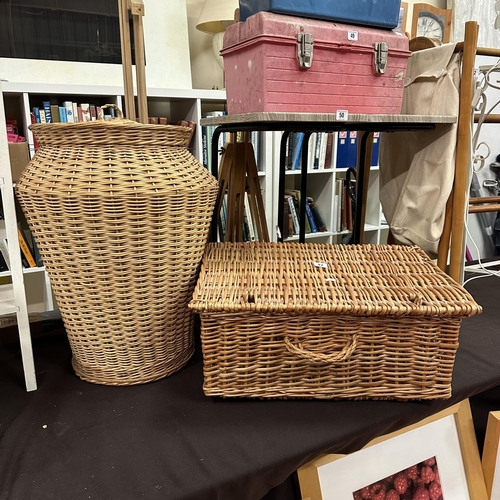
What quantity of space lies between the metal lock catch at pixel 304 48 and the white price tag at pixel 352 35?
0.11 m

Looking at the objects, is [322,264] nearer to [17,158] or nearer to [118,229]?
[118,229]

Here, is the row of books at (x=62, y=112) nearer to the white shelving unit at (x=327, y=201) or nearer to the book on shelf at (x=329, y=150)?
the white shelving unit at (x=327, y=201)

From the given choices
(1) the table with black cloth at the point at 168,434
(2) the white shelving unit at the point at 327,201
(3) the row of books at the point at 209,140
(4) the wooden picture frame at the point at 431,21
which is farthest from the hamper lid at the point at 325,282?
(4) the wooden picture frame at the point at 431,21

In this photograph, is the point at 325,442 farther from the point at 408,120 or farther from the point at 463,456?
the point at 408,120

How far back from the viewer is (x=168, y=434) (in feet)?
2.55

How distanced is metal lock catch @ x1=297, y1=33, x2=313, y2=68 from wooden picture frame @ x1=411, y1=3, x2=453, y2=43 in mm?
1818

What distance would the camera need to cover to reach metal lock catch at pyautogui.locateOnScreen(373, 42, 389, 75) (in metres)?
1.07

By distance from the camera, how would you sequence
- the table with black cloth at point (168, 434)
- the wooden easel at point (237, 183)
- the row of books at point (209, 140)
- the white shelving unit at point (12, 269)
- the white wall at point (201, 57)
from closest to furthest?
the table with black cloth at point (168, 434) → the white shelving unit at point (12, 269) → the wooden easel at point (237, 183) → the row of books at point (209, 140) → the white wall at point (201, 57)

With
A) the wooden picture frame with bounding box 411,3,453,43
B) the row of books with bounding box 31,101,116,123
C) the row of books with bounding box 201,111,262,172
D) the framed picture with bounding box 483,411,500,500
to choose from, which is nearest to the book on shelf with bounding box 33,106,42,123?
the row of books with bounding box 31,101,116,123

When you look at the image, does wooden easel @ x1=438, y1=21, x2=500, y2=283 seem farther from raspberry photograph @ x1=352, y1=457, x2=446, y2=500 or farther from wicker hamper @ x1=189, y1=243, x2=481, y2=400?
raspberry photograph @ x1=352, y1=457, x2=446, y2=500

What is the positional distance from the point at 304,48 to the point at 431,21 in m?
1.93

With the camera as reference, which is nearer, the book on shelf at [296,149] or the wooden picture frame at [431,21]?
the book on shelf at [296,149]

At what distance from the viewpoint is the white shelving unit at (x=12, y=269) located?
78 centimetres

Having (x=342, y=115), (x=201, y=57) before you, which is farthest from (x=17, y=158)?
(x=201, y=57)
